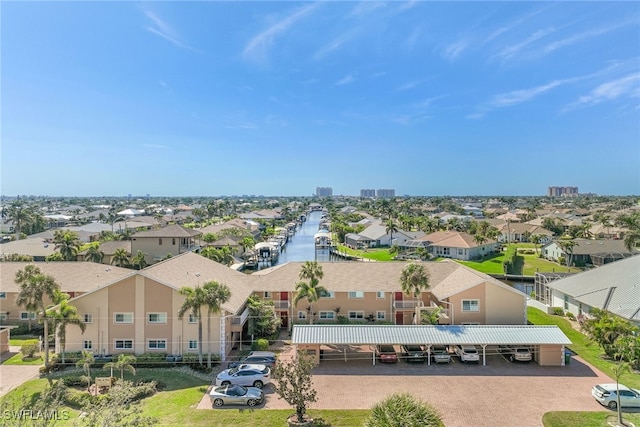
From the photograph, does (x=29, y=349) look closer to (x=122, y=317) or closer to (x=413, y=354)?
(x=122, y=317)

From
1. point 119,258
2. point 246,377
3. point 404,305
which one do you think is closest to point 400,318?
point 404,305

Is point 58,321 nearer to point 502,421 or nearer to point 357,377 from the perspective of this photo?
point 357,377

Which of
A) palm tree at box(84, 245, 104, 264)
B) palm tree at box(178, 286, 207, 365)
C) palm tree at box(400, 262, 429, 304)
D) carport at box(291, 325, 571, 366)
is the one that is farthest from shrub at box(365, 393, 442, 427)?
palm tree at box(84, 245, 104, 264)

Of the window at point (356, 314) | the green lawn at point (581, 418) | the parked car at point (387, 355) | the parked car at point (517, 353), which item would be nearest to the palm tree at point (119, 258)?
the window at point (356, 314)

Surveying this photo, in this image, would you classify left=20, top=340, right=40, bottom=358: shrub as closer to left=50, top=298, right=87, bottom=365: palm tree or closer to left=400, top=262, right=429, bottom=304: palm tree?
left=50, top=298, right=87, bottom=365: palm tree

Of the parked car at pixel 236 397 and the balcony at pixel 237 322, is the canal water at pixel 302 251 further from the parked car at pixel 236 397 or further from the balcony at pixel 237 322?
the parked car at pixel 236 397

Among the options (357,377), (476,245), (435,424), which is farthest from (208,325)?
(476,245)
